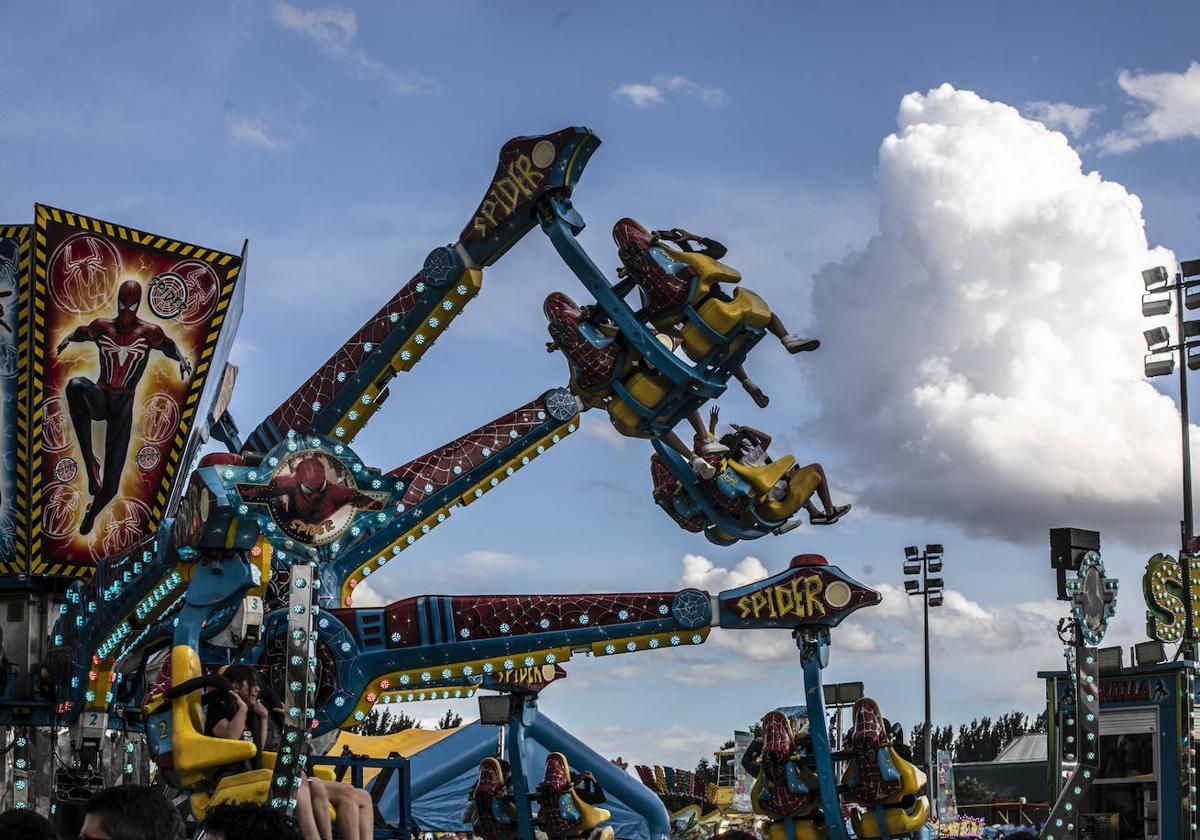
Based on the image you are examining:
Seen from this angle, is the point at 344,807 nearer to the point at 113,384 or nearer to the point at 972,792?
the point at 113,384

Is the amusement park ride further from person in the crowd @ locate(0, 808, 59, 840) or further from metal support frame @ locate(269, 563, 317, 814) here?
person in the crowd @ locate(0, 808, 59, 840)

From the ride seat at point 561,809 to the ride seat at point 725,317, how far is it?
6.58m

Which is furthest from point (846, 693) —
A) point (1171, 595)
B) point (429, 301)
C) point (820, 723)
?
point (1171, 595)

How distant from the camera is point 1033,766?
46406mm

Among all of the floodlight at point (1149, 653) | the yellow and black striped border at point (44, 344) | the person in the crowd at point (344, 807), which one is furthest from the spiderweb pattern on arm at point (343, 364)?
the floodlight at point (1149, 653)

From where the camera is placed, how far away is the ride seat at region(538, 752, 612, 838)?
57.3ft

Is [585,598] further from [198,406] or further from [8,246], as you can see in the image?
[8,246]

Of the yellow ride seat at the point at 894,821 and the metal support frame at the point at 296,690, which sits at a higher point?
the metal support frame at the point at 296,690

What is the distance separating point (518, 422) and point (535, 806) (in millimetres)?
5217

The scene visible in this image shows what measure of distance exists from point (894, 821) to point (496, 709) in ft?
18.3

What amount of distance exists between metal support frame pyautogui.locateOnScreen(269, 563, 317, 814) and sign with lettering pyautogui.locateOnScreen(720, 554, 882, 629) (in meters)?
6.57

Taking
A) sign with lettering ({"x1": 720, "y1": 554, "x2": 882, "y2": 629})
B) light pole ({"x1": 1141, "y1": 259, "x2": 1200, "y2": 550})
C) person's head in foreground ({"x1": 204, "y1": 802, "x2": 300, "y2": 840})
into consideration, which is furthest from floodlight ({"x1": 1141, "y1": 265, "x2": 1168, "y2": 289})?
person's head in foreground ({"x1": 204, "y1": 802, "x2": 300, "y2": 840})

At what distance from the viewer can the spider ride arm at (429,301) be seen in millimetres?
14547

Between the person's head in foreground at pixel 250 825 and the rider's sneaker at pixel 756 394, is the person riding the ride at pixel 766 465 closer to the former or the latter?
the rider's sneaker at pixel 756 394
